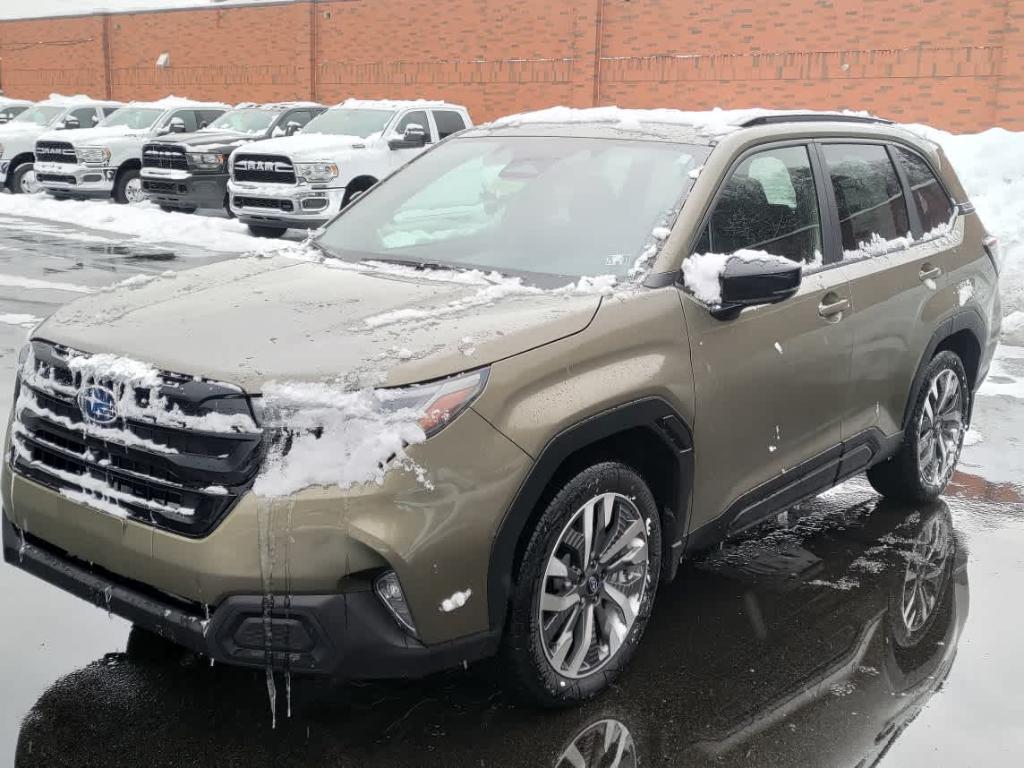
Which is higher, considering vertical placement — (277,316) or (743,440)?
(277,316)

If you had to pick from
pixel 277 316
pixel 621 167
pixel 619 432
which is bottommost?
pixel 619 432

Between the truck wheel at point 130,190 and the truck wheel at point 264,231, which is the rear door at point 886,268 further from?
the truck wheel at point 130,190

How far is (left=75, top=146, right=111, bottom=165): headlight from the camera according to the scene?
18.6m

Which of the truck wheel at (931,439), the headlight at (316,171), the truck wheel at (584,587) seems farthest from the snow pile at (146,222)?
the truck wheel at (584,587)

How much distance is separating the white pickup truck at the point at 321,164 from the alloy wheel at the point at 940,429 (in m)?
10.3

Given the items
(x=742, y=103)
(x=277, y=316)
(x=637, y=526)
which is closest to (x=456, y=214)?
(x=277, y=316)

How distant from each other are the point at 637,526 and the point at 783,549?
170cm

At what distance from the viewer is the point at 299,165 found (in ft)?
48.4

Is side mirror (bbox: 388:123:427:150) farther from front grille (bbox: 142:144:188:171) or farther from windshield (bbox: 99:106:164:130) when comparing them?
windshield (bbox: 99:106:164:130)

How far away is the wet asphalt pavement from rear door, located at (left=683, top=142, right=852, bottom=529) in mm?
502

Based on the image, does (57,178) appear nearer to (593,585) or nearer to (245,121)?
(245,121)

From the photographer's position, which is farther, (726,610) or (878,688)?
(726,610)

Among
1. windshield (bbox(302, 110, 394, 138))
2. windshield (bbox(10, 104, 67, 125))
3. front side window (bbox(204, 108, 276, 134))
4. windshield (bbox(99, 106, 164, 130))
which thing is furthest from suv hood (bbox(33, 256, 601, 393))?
windshield (bbox(10, 104, 67, 125))

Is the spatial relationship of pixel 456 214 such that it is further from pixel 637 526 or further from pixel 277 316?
pixel 637 526
